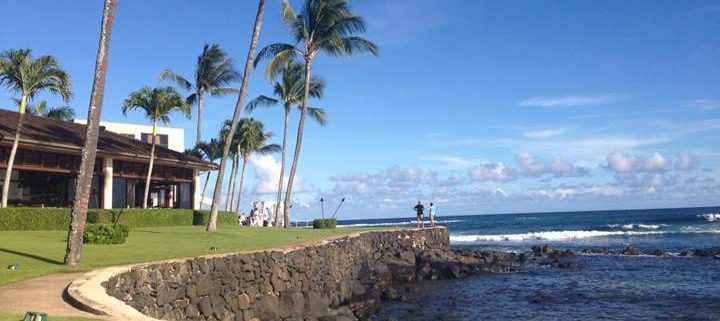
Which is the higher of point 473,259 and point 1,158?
point 1,158

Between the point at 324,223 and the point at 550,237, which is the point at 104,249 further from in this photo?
the point at 550,237

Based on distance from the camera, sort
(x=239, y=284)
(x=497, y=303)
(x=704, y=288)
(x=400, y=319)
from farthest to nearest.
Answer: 1. (x=704, y=288)
2. (x=497, y=303)
3. (x=400, y=319)
4. (x=239, y=284)

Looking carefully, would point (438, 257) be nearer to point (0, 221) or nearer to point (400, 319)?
point (400, 319)

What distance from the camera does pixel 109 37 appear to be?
14.8m

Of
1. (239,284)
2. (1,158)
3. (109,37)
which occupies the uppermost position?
(109,37)

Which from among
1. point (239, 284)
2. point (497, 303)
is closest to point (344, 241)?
point (497, 303)

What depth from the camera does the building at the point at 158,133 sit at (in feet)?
191

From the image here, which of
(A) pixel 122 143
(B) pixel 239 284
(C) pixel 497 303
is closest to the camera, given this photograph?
(B) pixel 239 284

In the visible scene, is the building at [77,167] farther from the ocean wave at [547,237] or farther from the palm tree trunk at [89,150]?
the ocean wave at [547,237]

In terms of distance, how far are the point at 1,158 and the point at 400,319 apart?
1824cm

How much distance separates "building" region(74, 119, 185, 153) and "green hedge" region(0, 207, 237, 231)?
1015 inches

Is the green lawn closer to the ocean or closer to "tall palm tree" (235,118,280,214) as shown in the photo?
the ocean

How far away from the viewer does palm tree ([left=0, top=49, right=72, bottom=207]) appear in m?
24.5

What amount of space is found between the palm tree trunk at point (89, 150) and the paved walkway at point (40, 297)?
1.53 m
